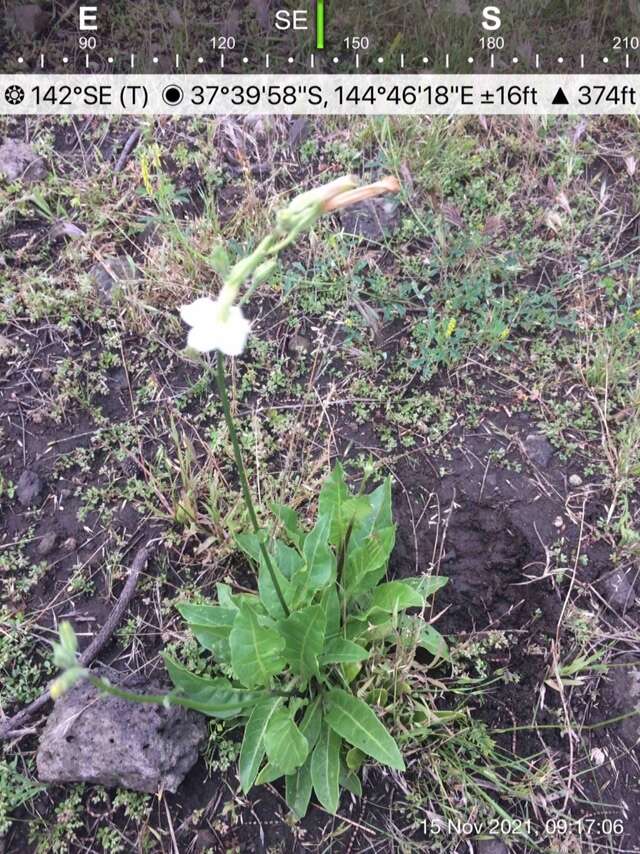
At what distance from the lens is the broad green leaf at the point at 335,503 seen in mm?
1968

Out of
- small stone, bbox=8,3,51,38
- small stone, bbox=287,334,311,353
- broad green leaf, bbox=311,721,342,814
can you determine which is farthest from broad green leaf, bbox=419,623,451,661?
small stone, bbox=8,3,51,38

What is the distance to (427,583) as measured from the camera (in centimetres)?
211

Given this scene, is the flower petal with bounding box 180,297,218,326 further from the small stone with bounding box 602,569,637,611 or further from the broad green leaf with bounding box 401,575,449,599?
the small stone with bounding box 602,569,637,611

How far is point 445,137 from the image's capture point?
3100 millimetres

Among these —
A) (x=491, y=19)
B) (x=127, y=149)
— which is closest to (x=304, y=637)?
(x=127, y=149)

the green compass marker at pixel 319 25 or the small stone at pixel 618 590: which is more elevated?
the green compass marker at pixel 319 25

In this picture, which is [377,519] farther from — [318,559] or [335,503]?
[318,559]

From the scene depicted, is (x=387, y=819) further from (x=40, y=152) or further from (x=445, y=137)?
(x=40, y=152)

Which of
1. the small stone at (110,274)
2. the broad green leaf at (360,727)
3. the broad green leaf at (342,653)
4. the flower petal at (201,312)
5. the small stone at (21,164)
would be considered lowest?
the broad green leaf at (360,727)

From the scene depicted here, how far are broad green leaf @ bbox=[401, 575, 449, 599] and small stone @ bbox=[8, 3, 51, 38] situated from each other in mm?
3228

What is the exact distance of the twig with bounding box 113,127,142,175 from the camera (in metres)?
3.16

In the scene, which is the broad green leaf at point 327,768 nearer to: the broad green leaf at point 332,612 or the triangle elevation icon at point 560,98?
the broad green leaf at point 332,612

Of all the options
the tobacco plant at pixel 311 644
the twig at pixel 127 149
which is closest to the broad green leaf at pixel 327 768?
the tobacco plant at pixel 311 644

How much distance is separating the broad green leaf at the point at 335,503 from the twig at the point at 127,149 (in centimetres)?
199
